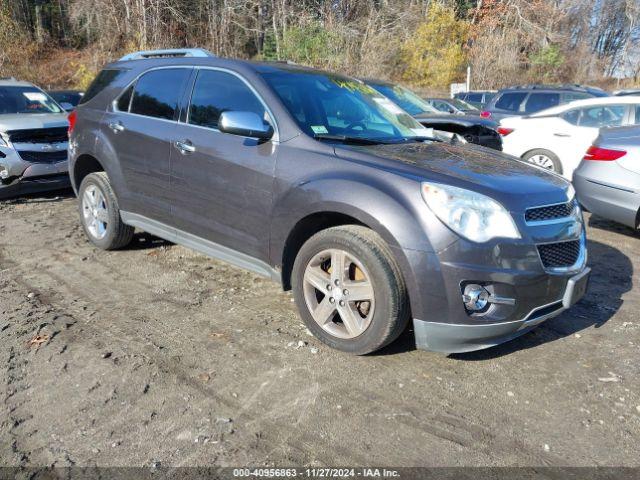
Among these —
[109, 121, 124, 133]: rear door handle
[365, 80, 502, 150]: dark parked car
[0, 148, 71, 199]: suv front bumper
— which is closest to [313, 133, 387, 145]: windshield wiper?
[109, 121, 124, 133]: rear door handle

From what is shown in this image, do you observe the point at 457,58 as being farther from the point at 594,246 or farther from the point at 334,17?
the point at 594,246

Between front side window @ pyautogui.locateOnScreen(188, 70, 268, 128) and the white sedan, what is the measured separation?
5780 millimetres

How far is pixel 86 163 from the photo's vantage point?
18.1ft

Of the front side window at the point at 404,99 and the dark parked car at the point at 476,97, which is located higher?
the front side window at the point at 404,99

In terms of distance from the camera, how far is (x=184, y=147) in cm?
421

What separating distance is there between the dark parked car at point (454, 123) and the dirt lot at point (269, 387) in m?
4.10

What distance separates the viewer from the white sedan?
27.7 ft

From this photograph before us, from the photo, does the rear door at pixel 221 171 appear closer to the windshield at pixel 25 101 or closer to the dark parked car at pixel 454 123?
the dark parked car at pixel 454 123

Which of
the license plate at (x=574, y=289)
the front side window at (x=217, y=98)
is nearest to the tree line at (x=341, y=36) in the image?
the front side window at (x=217, y=98)

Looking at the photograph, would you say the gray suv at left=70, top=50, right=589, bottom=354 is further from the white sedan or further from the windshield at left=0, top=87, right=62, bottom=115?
the white sedan

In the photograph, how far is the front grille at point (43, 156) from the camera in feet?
24.7

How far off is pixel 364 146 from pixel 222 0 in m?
26.6

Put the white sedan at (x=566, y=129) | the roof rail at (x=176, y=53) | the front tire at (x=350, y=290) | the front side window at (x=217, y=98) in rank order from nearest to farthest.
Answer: the front tire at (x=350, y=290) → the front side window at (x=217, y=98) → the roof rail at (x=176, y=53) → the white sedan at (x=566, y=129)

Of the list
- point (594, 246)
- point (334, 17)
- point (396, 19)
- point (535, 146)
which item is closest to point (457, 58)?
point (396, 19)
